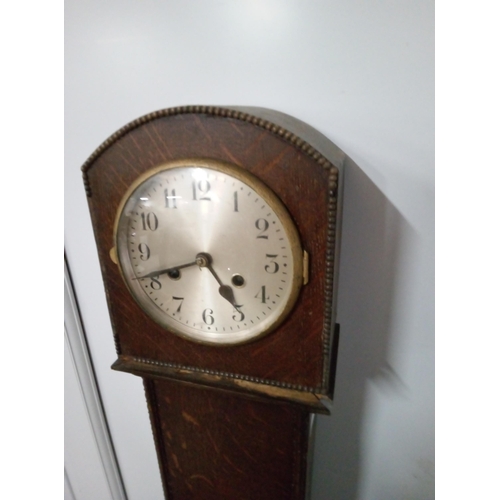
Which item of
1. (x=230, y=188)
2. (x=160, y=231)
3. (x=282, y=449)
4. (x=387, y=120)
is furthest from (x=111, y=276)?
(x=387, y=120)

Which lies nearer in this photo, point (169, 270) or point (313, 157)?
point (313, 157)

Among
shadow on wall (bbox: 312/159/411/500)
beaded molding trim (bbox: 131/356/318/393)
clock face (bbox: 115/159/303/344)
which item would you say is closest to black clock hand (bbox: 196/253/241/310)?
clock face (bbox: 115/159/303/344)

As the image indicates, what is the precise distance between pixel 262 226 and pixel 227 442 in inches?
16.9

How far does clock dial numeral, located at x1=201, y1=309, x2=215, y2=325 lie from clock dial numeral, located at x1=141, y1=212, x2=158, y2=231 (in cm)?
15

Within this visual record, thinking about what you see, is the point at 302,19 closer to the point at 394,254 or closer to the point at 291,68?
the point at 291,68

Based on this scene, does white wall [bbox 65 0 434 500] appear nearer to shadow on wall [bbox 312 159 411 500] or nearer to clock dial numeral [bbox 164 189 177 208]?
shadow on wall [bbox 312 159 411 500]

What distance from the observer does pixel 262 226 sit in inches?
19.6

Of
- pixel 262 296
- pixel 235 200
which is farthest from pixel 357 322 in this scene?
pixel 235 200

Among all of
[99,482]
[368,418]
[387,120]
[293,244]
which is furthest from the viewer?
[99,482]

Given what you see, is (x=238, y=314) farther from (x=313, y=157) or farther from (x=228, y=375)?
(x=313, y=157)

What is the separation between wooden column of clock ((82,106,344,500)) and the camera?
477 mm

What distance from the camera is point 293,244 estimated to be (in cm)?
49

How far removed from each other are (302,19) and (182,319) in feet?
1.69

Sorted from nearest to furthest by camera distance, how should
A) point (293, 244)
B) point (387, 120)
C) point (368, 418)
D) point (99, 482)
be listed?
point (293, 244) < point (387, 120) < point (368, 418) < point (99, 482)
